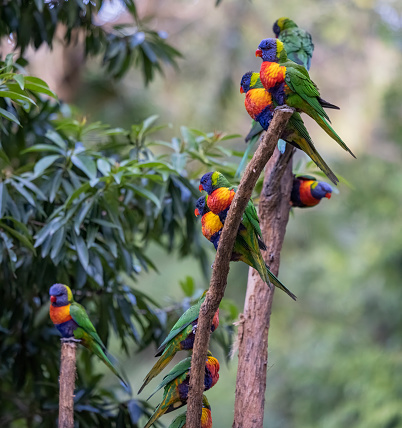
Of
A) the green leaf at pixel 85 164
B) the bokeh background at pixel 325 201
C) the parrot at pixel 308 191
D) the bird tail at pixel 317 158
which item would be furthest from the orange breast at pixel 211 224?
the bokeh background at pixel 325 201

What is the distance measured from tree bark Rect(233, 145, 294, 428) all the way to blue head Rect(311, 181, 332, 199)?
103mm

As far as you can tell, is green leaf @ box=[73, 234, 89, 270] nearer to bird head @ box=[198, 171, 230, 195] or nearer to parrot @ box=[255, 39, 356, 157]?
bird head @ box=[198, 171, 230, 195]

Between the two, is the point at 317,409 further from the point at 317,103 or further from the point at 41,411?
the point at 317,103

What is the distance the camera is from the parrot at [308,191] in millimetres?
2383

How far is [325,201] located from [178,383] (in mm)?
6910

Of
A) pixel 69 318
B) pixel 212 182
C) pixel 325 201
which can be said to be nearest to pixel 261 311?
pixel 212 182

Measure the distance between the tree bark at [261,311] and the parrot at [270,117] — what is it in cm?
34

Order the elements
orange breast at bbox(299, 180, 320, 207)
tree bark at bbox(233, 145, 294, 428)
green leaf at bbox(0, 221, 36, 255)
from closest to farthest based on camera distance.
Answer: tree bark at bbox(233, 145, 294, 428) → green leaf at bbox(0, 221, 36, 255) → orange breast at bbox(299, 180, 320, 207)

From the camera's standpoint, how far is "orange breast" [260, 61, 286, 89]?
5.98ft

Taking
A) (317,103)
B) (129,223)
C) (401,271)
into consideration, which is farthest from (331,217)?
(317,103)

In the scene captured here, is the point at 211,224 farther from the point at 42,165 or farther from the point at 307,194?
the point at 42,165

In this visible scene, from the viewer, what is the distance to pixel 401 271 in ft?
17.3

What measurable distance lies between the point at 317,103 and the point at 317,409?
482cm

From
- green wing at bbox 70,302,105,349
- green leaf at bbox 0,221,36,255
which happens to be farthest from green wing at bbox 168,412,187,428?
green leaf at bbox 0,221,36,255
